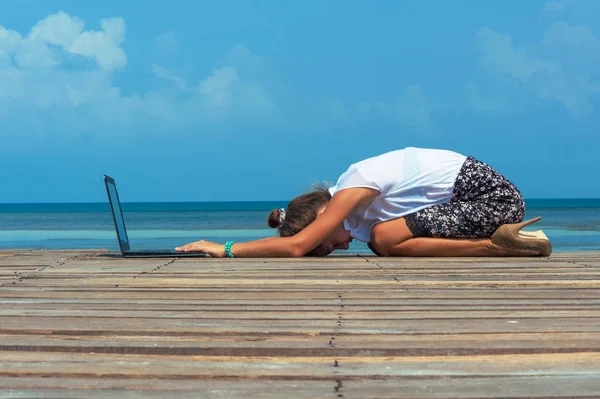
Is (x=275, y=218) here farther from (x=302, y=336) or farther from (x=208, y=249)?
(x=302, y=336)

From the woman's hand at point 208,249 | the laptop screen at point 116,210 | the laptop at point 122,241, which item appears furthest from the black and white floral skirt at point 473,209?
the laptop screen at point 116,210

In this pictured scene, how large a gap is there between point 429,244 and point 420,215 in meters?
0.20

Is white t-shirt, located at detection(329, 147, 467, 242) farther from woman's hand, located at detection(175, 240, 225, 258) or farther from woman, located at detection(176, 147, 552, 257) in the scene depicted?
woman's hand, located at detection(175, 240, 225, 258)

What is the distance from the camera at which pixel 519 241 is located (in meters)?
4.30

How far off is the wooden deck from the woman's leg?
1.00m

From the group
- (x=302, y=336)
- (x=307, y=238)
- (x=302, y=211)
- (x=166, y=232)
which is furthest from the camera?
(x=166, y=232)

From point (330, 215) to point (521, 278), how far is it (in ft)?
3.68

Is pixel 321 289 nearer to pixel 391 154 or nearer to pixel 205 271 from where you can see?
pixel 205 271

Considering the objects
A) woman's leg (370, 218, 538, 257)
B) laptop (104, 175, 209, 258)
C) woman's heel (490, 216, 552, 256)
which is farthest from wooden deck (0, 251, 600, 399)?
laptop (104, 175, 209, 258)

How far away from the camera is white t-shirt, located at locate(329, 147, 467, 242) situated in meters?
4.14

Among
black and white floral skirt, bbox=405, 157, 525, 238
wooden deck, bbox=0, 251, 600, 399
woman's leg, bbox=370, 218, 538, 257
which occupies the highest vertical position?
black and white floral skirt, bbox=405, 157, 525, 238

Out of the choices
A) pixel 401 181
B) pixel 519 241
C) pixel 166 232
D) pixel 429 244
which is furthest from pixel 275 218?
pixel 166 232

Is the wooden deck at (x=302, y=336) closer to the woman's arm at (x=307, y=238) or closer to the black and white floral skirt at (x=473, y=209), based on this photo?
the woman's arm at (x=307, y=238)

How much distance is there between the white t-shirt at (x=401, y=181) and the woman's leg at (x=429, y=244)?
0.23 feet
